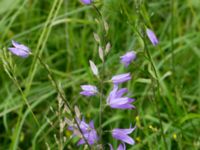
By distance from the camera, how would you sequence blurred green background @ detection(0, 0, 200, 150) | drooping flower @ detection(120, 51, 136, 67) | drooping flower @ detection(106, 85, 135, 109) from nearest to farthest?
drooping flower @ detection(106, 85, 135, 109), drooping flower @ detection(120, 51, 136, 67), blurred green background @ detection(0, 0, 200, 150)

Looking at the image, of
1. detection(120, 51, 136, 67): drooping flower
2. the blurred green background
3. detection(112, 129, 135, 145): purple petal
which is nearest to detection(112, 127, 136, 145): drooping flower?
detection(112, 129, 135, 145): purple petal

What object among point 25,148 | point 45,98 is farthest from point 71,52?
point 25,148

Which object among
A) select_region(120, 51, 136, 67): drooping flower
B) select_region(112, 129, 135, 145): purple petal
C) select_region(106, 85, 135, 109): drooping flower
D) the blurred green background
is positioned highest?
select_region(120, 51, 136, 67): drooping flower

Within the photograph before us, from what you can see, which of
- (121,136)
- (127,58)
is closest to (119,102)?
(121,136)

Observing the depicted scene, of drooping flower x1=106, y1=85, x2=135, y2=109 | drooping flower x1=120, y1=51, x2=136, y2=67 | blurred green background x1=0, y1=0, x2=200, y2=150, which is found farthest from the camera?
blurred green background x1=0, y1=0, x2=200, y2=150

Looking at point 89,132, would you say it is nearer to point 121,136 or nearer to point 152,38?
point 121,136

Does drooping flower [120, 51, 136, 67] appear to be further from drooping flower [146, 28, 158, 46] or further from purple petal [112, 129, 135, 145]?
purple petal [112, 129, 135, 145]

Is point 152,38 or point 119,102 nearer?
point 119,102

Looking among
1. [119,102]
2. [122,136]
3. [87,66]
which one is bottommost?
[87,66]

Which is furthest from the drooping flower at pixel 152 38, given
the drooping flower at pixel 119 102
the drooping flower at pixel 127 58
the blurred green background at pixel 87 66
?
the blurred green background at pixel 87 66

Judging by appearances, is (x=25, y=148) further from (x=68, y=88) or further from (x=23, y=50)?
(x=23, y=50)

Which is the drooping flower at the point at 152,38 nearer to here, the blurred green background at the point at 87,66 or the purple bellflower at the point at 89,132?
the purple bellflower at the point at 89,132

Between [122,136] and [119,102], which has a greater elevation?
[119,102]
